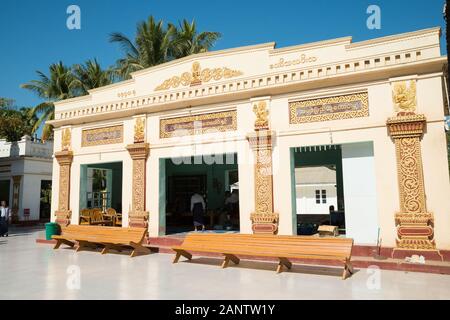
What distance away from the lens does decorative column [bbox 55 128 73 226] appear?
36.8 ft

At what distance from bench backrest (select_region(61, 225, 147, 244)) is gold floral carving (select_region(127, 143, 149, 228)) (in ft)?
2.61

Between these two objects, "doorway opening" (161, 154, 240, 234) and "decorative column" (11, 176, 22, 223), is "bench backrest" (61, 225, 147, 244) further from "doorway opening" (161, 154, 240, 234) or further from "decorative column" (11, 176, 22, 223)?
"decorative column" (11, 176, 22, 223)

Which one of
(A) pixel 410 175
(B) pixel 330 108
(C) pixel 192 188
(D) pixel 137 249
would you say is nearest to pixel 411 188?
(A) pixel 410 175

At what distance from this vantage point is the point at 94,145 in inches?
436

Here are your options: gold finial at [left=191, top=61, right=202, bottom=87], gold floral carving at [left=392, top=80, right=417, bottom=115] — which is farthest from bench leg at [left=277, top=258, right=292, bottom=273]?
gold finial at [left=191, top=61, right=202, bottom=87]

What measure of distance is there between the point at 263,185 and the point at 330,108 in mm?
2312

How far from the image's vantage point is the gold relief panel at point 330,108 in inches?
300

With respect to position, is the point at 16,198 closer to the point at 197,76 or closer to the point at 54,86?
the point at 54,86

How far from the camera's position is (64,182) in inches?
448

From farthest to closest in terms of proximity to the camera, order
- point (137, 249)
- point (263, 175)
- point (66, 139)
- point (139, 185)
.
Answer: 1. point (66, 139)
2. point (139, 185)
3. point (137, 249)
4. point (263, 175)

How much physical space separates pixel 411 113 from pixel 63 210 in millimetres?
10097

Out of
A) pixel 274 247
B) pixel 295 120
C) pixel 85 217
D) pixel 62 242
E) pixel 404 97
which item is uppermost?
pixel 404 97
